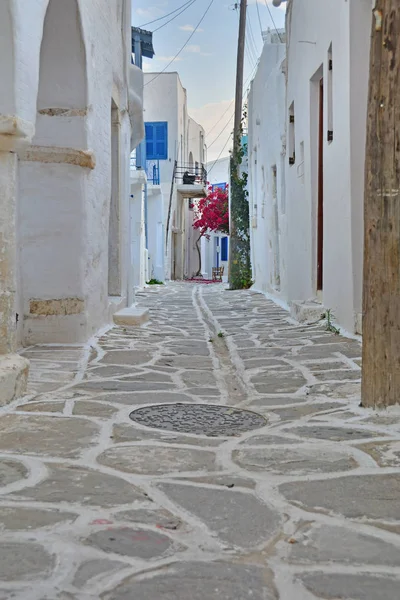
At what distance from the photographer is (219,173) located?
44.4 meters

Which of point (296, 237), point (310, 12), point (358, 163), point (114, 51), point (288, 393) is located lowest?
point (288, 393)

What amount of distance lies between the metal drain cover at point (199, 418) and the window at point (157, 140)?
24.9m

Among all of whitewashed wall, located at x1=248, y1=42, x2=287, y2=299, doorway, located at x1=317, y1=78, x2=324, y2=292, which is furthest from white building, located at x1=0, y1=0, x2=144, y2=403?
whitewashed wall, located at x1=248, y1=42, x2=287, y2=299

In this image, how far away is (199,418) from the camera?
3926 millimetres

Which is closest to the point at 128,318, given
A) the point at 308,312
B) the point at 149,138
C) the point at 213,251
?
the point at 308,312

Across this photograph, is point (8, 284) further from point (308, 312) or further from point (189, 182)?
point (189, 182)

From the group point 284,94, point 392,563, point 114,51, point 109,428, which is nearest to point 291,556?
point 392,563

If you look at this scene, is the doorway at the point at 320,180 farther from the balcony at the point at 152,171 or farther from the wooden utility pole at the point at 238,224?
the balcony at the point at 152,171

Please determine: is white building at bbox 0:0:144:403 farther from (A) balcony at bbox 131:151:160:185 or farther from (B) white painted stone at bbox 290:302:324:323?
(A) balcony at bbox 131:151:160:185

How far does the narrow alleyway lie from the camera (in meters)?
1.89

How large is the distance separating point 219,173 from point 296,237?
3503 centimetres

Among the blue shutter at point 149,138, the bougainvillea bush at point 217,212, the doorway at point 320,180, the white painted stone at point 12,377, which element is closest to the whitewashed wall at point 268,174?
the doorway at point 320,180

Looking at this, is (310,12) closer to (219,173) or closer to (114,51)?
(114,51)

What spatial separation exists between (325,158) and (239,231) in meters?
10.4
